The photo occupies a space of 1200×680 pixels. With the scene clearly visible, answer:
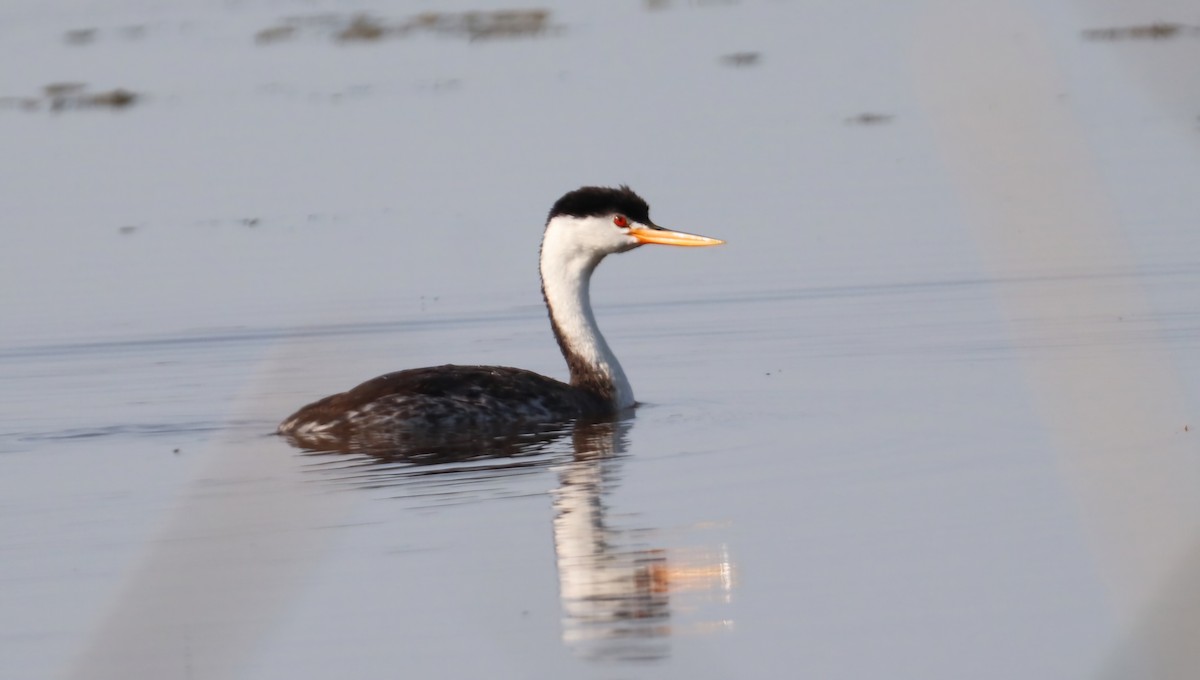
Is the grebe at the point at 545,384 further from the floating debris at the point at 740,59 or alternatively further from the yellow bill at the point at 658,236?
the floating debris at the point at 740,59

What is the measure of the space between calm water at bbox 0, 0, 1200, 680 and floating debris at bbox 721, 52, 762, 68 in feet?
0.74

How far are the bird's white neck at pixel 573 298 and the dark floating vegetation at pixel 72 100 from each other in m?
17.1

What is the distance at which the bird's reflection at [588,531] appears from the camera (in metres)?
6.39

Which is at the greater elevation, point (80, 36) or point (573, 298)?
point (573, 298)

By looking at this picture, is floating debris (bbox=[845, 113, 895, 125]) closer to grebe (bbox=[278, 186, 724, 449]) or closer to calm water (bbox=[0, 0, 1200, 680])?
calm water (bbox=[0, 0, 1200, 680])

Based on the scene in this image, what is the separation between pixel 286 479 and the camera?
31.1 ft

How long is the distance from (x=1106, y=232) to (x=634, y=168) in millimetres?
18253

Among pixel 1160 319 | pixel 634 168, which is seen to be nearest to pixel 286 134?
pixel 634 168

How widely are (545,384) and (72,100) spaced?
1909 cm

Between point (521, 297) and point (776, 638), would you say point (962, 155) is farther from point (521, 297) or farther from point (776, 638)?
point (521, 297)

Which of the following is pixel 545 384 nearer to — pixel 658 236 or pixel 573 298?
pixel 573 298

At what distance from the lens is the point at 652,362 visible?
44.5ft

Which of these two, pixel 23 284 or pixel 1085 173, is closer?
pixel 1085 173

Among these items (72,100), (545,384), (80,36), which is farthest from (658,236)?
(80,36)
